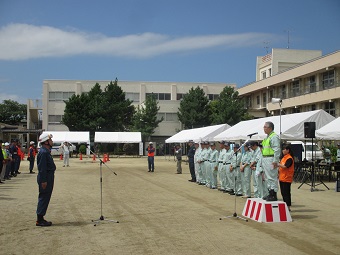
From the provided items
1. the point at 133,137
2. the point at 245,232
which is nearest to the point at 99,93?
the point at 133,137

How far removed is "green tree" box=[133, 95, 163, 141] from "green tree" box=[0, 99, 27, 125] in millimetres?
49818

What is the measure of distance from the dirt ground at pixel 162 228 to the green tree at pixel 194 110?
171 feet

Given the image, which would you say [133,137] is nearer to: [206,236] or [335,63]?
[335,63]

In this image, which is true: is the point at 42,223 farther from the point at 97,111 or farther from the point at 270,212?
the point at 97,111

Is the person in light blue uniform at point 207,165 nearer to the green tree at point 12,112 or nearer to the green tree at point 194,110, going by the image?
the green tree at point 194,110

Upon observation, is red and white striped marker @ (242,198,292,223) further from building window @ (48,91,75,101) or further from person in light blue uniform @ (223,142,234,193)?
building window @ (48,91,75,101)

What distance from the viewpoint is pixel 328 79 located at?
45562 millimetres

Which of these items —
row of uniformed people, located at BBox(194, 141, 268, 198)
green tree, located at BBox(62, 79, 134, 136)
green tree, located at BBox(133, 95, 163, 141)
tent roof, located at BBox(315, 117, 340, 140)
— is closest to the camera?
row of uniformed people, located at BBox(194, 141, 268, 198)

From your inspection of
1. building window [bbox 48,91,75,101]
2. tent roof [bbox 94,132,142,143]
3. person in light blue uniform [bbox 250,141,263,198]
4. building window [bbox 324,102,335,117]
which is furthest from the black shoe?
building window [bbox 48,91,75,101]

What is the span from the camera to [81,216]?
10.6 metres

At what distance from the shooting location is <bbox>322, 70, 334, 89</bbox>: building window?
44.8 metres

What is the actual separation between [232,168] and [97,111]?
52.8 meters

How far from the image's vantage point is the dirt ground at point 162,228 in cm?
734

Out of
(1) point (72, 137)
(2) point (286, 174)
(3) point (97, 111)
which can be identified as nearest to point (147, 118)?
(3) point (97, 111)
